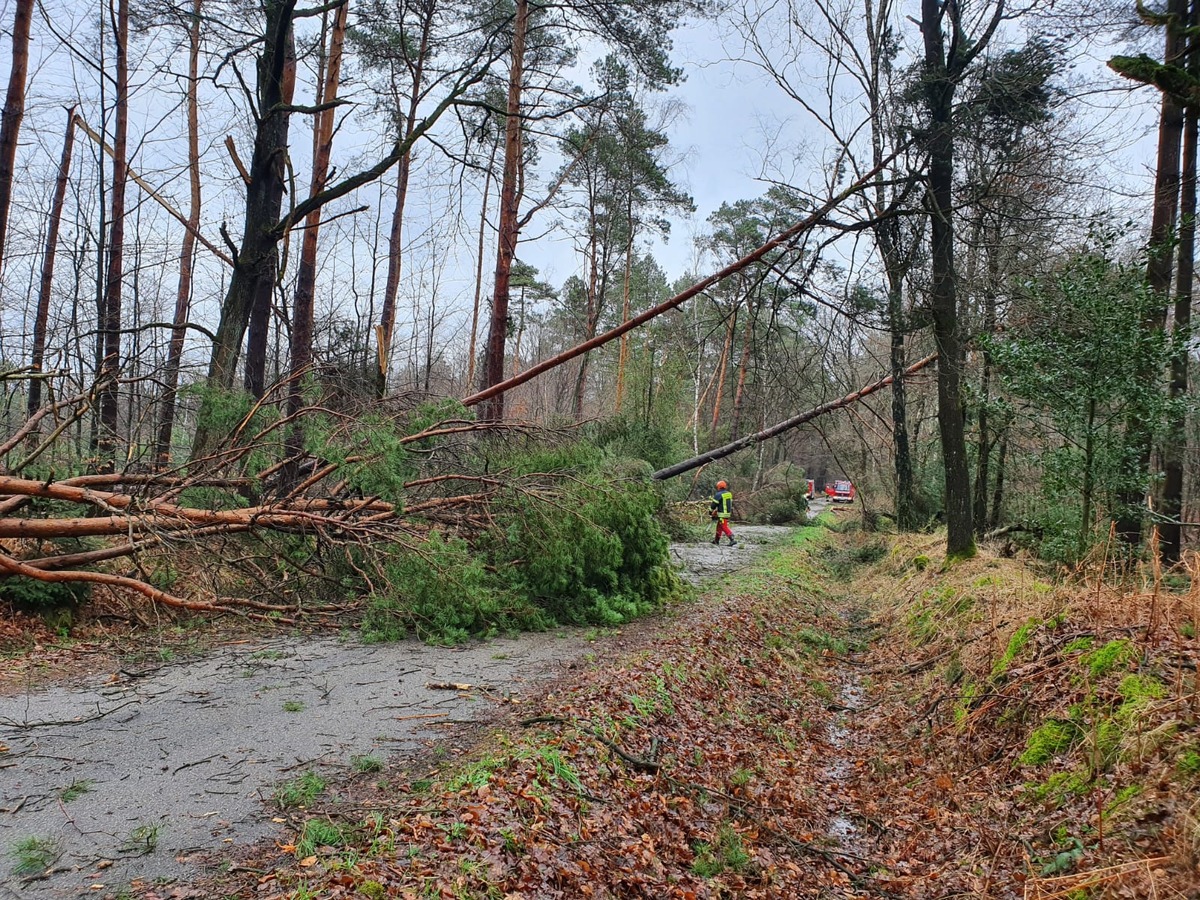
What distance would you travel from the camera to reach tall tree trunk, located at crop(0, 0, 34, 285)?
10445 millimetres

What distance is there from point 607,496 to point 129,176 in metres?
12.4

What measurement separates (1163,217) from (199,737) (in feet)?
49.7

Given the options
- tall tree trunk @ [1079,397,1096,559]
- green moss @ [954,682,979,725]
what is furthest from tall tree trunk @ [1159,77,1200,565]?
green moss @ [954,682,979,725]

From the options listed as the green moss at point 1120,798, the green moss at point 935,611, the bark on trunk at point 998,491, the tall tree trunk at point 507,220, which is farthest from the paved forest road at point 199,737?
the bark on trunk at point 998,491

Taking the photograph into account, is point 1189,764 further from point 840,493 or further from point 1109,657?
point 840,493

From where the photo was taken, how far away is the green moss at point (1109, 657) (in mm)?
4465

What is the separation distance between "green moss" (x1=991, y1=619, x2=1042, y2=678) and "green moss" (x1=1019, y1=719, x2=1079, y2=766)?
92 cm

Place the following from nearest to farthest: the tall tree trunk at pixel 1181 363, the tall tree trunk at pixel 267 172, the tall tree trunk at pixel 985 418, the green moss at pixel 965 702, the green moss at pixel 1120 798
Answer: the green moss at pixel 1120 798 → the green moss at pixel 965 702 → the tall tree trunk at pixel 267 172 → the tall tree trunk at pixel 985 418 → the tall tree trunk at pixel 1181 363

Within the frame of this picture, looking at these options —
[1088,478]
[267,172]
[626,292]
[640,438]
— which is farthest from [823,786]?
[626,292]

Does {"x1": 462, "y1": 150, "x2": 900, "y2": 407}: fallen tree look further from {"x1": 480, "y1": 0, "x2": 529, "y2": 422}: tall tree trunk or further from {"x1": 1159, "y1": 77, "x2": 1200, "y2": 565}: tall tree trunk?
{"x1": 1159, "y1": 77, "x2": 1200, "y2": 565}: tall tree trunk

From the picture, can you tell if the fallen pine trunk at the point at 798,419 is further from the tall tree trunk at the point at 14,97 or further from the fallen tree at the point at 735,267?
the tall tree trunk at the point at 14,97

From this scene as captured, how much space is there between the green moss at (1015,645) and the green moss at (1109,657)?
31.2 inches

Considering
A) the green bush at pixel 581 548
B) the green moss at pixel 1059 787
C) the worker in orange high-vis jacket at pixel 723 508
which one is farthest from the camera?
the worker in orange high-vis jacket at pixel 723 508

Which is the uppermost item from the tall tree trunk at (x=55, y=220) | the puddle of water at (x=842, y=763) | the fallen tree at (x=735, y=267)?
the tall tree trunk at (x=55, y=220)
